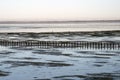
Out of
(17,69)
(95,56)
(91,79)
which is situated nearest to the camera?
(91,79)

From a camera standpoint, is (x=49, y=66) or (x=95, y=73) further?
(x=49, y=66)

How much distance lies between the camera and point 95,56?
1227 inches

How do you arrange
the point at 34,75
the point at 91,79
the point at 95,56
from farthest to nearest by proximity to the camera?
1. the point at 95,56
2. the point at 34,75
3. the point at 91,79

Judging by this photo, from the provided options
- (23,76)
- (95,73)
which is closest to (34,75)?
(23,76)

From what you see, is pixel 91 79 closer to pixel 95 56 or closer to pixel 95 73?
pixel 95 73

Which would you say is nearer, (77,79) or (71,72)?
(77,79)

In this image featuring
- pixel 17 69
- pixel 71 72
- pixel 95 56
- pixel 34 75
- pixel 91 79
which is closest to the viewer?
pixel 91 79

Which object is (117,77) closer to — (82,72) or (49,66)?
(82,72)

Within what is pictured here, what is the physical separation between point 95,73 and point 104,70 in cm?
151

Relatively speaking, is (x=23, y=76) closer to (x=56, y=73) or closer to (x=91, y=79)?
(x=56, y=73)

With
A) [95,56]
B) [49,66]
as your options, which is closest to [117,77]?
[49,66]

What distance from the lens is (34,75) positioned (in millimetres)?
20312

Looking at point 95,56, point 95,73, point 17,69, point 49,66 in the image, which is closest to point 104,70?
point 95,73

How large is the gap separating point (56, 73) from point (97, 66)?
4.54 meters
